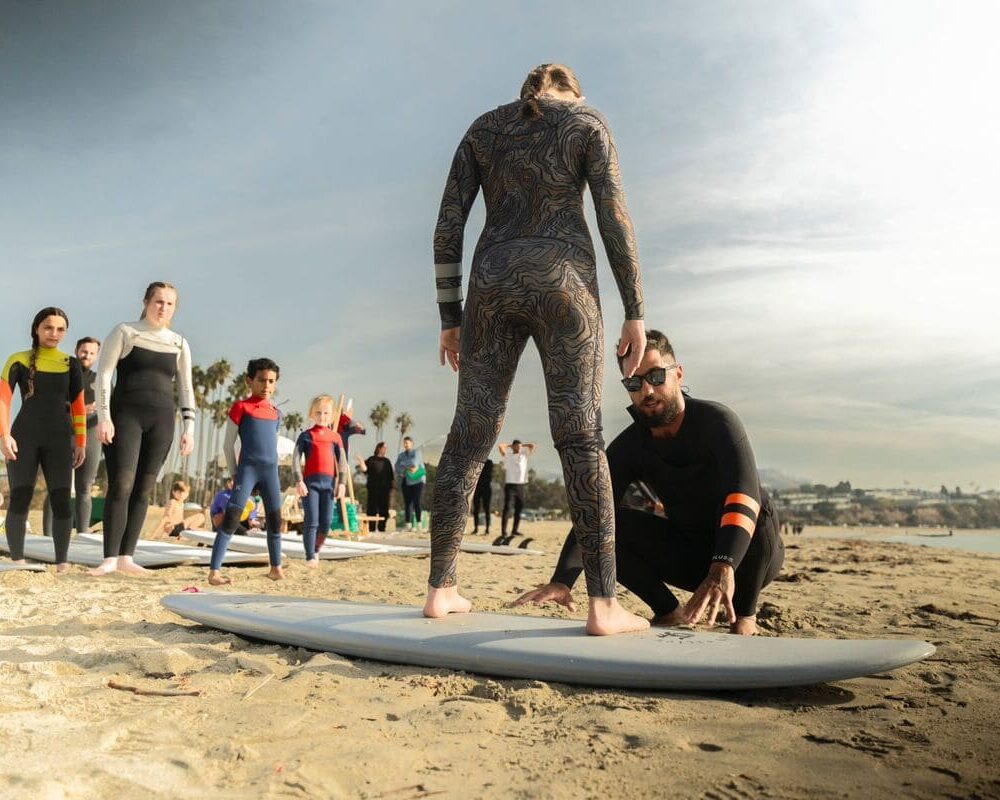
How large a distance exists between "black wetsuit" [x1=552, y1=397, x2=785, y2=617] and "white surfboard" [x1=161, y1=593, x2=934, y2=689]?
1.71 feet

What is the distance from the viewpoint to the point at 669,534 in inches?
143

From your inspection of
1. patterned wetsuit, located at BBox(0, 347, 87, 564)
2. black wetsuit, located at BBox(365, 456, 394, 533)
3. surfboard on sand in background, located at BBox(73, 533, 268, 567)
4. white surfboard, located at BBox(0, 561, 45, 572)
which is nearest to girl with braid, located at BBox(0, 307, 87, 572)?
patterned wetsuit, located at BBox(0, 347, 87, 564)

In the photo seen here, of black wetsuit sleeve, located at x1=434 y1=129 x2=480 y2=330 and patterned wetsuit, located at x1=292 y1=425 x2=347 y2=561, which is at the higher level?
black wetsuit sleeve, located at x1=434 y1=129 x2=480 y2=330

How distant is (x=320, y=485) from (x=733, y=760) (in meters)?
6.08

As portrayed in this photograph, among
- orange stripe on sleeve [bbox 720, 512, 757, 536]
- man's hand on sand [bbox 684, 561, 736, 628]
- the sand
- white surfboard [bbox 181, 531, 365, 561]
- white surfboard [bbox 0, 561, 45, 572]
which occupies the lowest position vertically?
white surfboard [bbox 181, 531, 365, 561]

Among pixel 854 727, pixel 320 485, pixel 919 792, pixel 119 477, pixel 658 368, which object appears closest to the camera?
pixel 919 792

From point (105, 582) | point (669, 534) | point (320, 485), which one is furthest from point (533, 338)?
point (320, 485)

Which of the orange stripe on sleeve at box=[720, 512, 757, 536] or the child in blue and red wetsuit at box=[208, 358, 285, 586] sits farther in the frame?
the child in blue and red wetsuit at box=[208, 358, 285, 586]

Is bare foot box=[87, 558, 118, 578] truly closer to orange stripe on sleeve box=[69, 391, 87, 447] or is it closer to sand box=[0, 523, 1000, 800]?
orange stripe on sleeve box=[69, 391, 87, 447]

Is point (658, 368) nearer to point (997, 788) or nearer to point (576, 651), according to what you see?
point (576, 651)

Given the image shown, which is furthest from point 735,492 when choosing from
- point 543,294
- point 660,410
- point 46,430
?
point 46,430

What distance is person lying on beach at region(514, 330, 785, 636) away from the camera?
3309 millimetres

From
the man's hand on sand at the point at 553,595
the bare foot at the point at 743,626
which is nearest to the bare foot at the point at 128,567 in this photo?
the man's hand on sand at the point at 553,595

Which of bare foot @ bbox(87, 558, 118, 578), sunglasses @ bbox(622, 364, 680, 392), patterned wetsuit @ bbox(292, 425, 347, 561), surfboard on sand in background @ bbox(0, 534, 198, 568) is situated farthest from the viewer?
patterned wetsuit @ bbox(292, 425, 347, 561)
